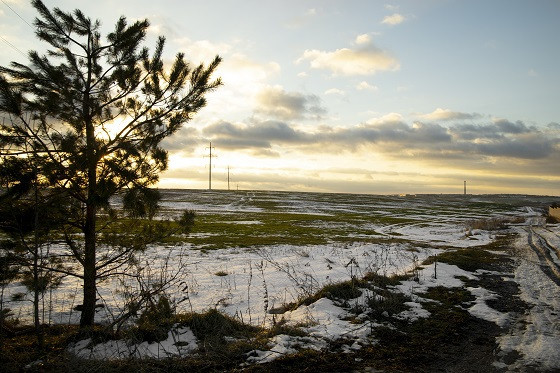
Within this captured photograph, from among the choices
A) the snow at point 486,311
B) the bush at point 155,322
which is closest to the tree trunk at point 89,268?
the bush at point 155,322

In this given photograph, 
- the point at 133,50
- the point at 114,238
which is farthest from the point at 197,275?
the point at 133,50

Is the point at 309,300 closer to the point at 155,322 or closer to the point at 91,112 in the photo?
the point at 155,322

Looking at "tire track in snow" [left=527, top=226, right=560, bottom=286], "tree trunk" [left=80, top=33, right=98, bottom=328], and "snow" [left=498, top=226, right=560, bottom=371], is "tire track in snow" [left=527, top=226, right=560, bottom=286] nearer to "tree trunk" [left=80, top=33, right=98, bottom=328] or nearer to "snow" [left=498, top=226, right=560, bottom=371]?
"snow" [left=498, top=226, right=560, bottom=371]

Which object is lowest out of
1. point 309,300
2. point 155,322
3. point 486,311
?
point 486,311

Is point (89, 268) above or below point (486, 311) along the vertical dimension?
above

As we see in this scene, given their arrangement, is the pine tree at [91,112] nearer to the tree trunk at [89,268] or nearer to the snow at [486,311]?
the tree trunk at [89,268]

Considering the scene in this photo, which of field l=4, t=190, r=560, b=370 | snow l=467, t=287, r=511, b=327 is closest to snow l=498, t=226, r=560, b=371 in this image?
field l=4, t=190, r=560, b=370

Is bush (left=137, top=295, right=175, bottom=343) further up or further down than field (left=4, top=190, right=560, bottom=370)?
further up

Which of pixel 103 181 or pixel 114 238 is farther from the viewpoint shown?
pixel 114 238

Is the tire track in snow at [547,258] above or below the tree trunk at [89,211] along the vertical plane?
below

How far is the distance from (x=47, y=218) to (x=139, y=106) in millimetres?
2914

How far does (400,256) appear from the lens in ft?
69.7

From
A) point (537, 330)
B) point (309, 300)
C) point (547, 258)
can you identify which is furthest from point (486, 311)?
point (547, 258)

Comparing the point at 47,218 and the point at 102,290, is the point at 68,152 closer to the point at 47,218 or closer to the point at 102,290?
the point at 47,218
